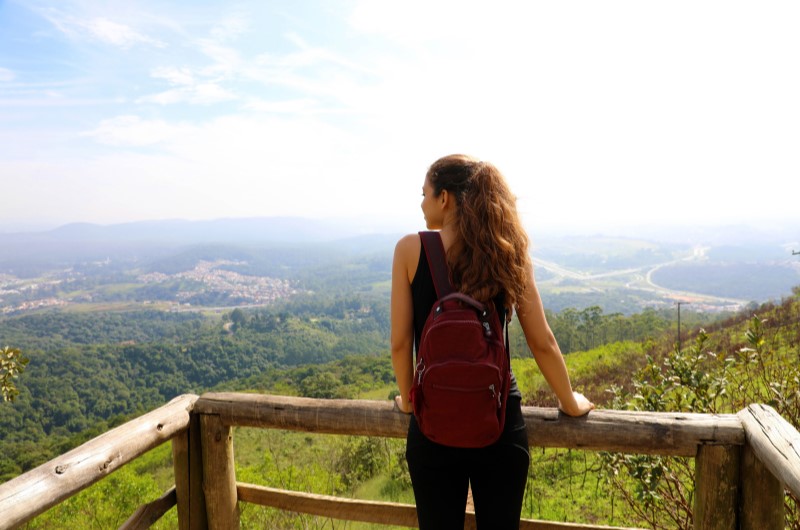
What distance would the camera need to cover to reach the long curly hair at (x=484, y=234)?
1.22 metres

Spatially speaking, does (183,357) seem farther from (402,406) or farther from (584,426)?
(584,426)

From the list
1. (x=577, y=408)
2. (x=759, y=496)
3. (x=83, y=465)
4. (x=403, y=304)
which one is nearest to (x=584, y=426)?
(x=577, y=408)

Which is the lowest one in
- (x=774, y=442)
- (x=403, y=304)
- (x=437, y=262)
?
(x=774, y=442)

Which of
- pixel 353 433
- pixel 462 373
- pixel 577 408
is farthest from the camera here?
pixel 353 433

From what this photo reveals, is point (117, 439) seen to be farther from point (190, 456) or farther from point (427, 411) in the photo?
point (427, 411)

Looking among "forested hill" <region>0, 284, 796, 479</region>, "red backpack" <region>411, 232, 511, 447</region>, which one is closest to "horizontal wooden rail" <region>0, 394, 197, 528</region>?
"red backpack" <region>411, 232, 511, 447</region>

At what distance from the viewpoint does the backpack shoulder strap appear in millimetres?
1256

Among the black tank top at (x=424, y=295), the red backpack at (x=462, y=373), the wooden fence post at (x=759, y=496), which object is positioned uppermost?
the black tank top at (x=424, y=295)

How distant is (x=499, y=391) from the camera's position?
1.21 meters

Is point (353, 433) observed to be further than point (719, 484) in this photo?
Yes

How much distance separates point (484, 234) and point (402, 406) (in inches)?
26.1

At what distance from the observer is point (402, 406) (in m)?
1.58

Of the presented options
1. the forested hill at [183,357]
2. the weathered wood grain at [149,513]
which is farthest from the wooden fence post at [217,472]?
the forested hill at [183,357]

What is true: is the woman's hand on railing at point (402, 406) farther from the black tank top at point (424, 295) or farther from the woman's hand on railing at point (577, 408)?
the woman's hand on railing at point (577, 408)
